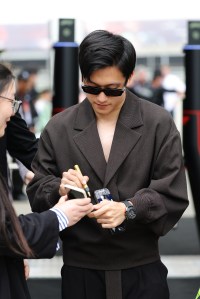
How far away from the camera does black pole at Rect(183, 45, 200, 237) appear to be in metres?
6.16

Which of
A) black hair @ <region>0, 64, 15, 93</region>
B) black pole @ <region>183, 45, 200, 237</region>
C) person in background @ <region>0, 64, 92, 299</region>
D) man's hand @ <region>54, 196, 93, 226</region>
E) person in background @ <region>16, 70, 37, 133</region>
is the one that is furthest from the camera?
person in background @ <region>16, 70, 37, 133</region>

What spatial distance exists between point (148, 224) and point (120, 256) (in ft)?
0.63

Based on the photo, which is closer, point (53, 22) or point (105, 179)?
point (105, 179)

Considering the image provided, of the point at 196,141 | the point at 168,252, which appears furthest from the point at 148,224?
the point at 168,252

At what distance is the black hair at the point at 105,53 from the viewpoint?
3008 millimetres

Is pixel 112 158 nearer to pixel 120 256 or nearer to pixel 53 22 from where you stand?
pixel 120 256

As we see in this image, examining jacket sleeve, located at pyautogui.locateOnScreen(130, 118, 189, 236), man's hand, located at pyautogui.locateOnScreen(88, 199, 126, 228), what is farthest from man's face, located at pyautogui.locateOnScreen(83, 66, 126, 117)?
man's hand, located at pyautogui.locateOnScreen(88, 199, 126, 228)

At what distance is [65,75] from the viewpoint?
6.63 metres

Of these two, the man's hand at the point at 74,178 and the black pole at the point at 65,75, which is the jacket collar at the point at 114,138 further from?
the black pole at the point at 65,75

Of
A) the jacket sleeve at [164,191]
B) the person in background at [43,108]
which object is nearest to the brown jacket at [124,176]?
the jacket sleeve at [164,191]

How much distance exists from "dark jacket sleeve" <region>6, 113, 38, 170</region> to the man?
2.64 ft

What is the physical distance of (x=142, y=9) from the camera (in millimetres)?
6398

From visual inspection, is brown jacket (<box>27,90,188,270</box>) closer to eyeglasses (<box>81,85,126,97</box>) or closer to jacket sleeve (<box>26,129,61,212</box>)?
jacket sleeve (<box>26,129,61,212</box>)

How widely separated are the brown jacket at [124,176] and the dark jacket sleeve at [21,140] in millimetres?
843
